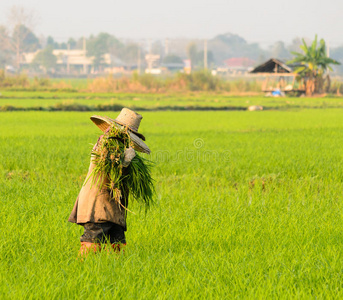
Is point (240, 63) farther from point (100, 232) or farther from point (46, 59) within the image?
point (100, 232)

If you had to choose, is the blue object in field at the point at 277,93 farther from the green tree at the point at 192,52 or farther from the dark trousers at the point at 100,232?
the green tree at the point at 192,52

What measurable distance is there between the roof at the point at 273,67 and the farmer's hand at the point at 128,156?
34560 millimetres

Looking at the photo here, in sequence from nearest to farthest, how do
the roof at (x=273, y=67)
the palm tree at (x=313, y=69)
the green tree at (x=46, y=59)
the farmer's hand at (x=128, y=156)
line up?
the farmer's hand at (x=128, y=156)
the palm tree at (x=313, y=69)
the roof at (x=273, y=67)
the green tree at (x=46, y=59)

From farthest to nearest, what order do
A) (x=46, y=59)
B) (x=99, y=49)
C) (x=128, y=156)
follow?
(x=99, y=49) → (x=46, y=59) → (x=128, y=156)

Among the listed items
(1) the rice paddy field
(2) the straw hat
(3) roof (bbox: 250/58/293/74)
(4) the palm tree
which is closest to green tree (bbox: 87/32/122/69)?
(3) roof (bbox: 250/58/293/74)

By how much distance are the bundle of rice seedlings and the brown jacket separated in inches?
1.2

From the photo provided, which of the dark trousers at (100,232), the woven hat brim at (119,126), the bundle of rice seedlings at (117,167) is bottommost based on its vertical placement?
the dark trousers at (100,232)

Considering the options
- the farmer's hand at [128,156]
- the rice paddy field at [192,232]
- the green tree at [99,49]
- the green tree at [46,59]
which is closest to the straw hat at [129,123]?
the farmer's hand at [128,156]

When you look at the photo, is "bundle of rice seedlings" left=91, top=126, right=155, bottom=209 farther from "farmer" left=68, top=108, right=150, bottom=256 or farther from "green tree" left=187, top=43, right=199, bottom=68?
"green tree" left=187, top=43, right=199, bottom=68

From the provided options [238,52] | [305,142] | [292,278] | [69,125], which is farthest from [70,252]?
[238,52]

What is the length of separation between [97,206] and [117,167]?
270 millimetres

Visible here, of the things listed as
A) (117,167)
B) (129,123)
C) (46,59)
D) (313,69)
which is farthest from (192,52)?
(117,167)

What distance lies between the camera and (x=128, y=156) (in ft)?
9.72

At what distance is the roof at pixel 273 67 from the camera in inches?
1446
